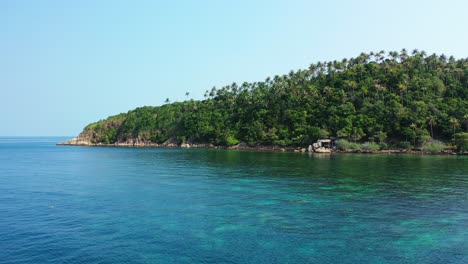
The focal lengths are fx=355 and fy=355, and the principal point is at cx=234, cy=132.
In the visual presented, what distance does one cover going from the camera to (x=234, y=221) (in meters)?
29.5

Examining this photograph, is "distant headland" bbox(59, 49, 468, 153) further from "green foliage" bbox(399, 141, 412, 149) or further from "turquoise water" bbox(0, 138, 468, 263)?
"turquoise water" bbox(0, 138, 468, 263)

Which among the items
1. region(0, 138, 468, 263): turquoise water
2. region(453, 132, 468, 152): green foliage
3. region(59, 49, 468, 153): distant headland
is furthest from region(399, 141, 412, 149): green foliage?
region(0, 138, 468, 263): turquoise water

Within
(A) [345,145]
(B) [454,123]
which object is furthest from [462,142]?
(A) [345,145]

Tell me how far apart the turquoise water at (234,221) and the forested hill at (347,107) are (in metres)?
78.1

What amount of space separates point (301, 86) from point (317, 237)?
148189 millimetres

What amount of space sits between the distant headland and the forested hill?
Result: 35 cm

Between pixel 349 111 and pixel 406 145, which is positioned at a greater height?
pixel 349 111

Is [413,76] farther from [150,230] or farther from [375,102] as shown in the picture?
[150,230]

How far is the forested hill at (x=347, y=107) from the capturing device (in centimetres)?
12400

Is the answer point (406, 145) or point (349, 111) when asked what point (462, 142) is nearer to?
point (406, 145)

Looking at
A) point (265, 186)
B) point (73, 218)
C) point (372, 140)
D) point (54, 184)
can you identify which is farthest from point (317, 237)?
point (372, 140)

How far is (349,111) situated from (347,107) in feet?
7.31

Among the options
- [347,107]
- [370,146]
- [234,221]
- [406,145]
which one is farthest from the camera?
[347,107]

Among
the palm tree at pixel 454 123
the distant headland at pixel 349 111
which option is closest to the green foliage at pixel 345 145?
the distant headland at pixel 349 111
